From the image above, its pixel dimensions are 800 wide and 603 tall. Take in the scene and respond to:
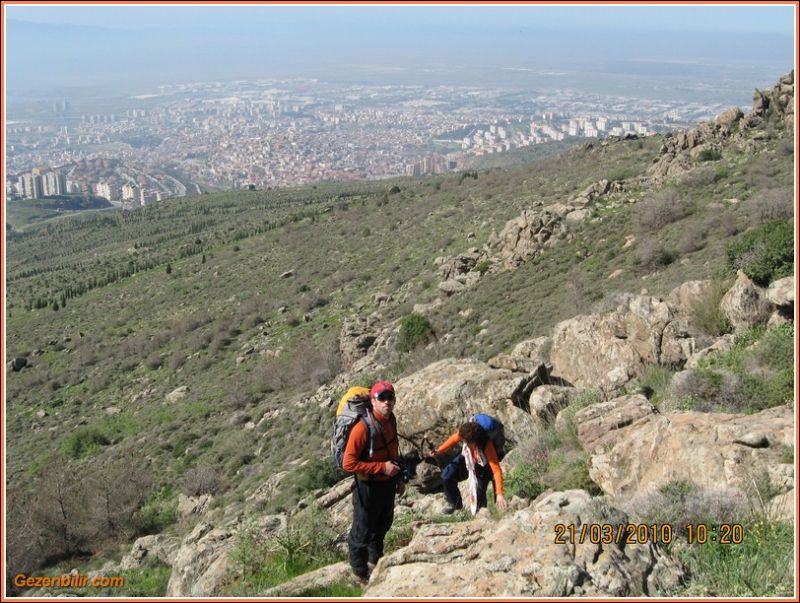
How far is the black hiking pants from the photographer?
4.70m

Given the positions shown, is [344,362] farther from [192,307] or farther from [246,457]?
[192,307]

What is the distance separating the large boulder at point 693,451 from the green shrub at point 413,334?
36.6ft

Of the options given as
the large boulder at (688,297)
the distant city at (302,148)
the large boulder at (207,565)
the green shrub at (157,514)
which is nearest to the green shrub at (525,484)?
the large boulder at (207,565)

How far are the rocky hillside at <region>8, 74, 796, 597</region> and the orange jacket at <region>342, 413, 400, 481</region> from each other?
0.61 m

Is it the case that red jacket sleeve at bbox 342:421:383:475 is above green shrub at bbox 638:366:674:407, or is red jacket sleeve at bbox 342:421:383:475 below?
above

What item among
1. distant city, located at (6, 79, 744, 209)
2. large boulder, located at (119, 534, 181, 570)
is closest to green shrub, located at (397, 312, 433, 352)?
large boulder, located at (119, 534, 181, 570)

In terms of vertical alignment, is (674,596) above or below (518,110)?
below

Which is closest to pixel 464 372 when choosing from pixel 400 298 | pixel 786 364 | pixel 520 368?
pixel 520 368

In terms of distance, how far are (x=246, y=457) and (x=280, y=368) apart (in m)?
5.66

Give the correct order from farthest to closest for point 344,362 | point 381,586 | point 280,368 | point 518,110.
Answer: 1. point 518,110
2. point 280,368
3. point 344,362
4. point 381,586

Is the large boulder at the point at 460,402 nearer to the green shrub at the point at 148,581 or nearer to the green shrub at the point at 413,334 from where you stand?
the green shrub at the point at 148,581

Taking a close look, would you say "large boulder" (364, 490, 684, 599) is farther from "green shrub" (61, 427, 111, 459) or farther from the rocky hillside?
"green shrub" (61, 427, 111, 459)

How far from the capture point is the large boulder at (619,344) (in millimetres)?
8344

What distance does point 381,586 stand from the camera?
13.2 feet
